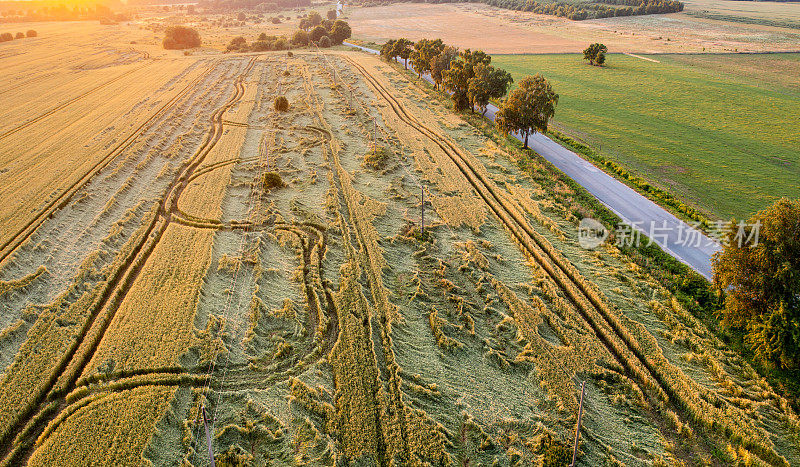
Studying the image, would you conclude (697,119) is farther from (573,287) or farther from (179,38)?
(179,38)

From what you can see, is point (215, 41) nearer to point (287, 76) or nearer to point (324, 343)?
point (287, 76)

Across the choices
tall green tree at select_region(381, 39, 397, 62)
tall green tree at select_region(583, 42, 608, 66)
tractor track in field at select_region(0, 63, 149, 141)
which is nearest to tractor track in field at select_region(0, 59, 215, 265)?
tractor track in field at select_region(0, 63, 149, 141)

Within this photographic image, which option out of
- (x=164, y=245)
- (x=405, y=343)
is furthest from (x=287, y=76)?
(x=405, y=343)

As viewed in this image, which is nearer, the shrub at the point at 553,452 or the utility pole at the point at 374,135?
the shrub at the point at 553,452

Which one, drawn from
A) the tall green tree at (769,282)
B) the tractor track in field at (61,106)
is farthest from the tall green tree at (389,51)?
the tall green tree at (769,282)

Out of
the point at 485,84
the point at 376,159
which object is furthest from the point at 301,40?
the point at 376,159

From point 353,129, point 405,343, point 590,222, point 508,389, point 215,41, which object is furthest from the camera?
point 215,41

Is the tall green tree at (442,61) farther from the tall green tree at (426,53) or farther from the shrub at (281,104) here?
the shrub at (281,104)
